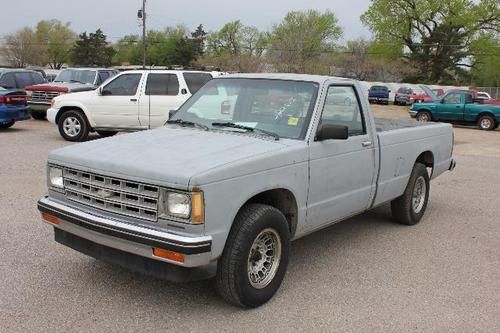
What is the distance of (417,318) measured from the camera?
4082 millimetres

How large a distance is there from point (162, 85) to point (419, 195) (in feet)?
26.5

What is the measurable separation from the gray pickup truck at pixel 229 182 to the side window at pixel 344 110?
1 centimetres

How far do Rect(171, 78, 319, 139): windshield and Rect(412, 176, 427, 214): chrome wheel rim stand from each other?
8.16 feet

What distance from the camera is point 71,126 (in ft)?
44.5

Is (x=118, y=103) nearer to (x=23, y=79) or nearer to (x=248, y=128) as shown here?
(x=23, y=79)

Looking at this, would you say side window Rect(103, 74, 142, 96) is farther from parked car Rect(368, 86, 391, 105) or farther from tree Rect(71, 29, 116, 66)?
tree Rect(71, 29, 116, 66)

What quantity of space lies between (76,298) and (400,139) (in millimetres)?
3838

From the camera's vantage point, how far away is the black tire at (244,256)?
389 cm

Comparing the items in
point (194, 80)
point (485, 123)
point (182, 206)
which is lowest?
point (485, 123)

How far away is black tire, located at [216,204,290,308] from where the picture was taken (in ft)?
12.8

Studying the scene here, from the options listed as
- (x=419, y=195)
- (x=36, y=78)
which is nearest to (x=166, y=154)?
(x=419, y=195)

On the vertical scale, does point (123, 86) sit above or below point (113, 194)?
above

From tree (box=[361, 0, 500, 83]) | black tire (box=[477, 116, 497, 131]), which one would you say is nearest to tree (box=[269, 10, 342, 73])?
tree (box=[361, 0, 500, 83])

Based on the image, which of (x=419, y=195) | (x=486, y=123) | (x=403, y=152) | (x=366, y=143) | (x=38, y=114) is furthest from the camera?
(x=486, y=123)
